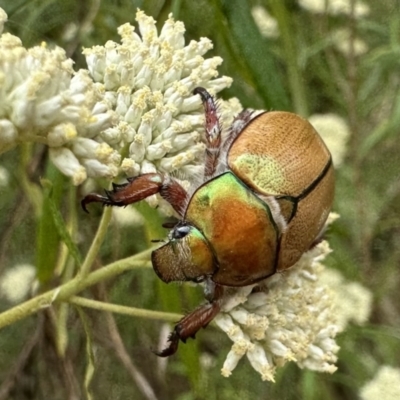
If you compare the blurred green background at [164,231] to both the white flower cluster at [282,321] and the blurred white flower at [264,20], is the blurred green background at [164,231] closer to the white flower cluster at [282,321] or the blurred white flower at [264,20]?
the blurred white flower at [264,20]

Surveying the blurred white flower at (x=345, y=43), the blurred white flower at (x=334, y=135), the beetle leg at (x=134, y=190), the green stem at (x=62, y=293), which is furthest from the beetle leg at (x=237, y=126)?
the blurred white flower at (x=345, y=43)

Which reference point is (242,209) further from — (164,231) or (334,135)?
(334,135)

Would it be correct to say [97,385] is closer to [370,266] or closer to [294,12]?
[370,266]

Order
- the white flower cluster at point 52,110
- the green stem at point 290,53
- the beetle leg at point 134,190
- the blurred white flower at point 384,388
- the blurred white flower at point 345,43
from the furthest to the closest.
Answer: the blurred white flower at point 345,43
the blurred white flower at point 384,388
the green stem at point 290,53
the beetle leg at point 134,190
the white flower cluster at point 52,110

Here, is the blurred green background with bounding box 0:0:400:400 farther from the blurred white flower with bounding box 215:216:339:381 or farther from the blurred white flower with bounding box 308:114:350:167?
the blurred white flower with bounding box 215:216:339:381

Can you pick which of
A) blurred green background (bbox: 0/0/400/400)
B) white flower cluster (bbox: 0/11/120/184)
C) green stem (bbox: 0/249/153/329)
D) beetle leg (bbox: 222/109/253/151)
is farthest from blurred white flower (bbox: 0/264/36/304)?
white flower cluster (bbox: 0/11/120/184)

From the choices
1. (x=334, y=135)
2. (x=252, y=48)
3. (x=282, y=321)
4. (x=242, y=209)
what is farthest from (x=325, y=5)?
(x=282, y=321)

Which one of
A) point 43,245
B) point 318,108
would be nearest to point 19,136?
point 43,245
